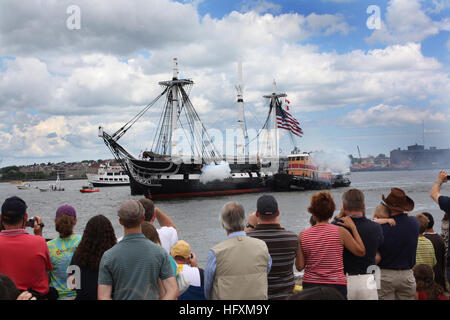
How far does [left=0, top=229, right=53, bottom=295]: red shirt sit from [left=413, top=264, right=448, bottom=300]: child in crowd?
4082 millimetres

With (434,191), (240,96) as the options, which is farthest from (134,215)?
(240,96)

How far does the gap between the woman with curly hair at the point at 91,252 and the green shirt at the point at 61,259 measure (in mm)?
530

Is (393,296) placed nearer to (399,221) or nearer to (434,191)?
(399,221)

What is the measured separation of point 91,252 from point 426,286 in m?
3.64

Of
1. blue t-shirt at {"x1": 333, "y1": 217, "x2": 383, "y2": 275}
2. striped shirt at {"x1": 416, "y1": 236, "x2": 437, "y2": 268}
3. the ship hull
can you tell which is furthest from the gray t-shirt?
the ship hull

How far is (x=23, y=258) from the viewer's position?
171 inches

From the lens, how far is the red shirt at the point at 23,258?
14.1ft

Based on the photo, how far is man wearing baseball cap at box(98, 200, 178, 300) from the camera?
11.8 ft

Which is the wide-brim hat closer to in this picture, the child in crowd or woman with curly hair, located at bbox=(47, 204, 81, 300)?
the child in crowd

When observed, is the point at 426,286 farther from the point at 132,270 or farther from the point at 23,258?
the point at 23,258

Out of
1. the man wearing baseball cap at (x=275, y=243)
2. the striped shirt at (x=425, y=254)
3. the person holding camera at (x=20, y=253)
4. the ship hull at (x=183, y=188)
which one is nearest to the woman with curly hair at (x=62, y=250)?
the person holding camera at (x=20, y=253)
